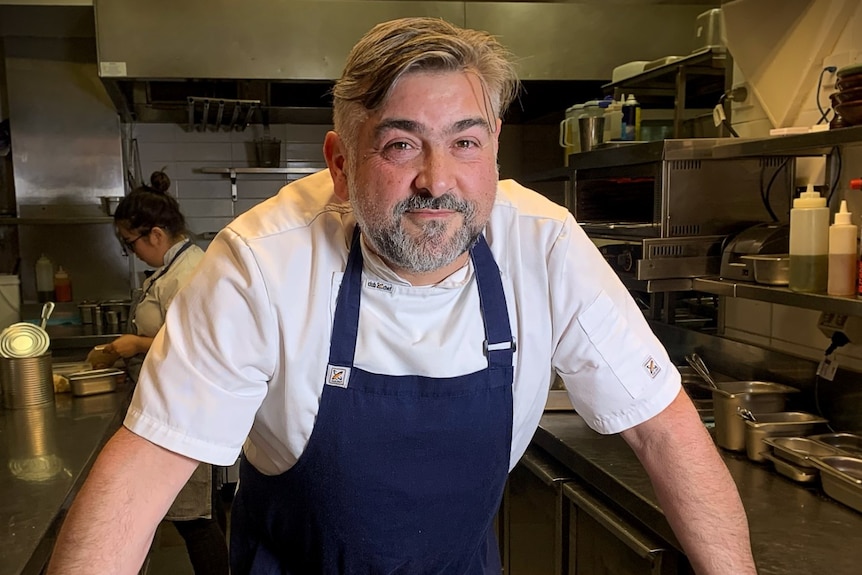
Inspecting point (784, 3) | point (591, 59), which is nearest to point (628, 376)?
point (784, 3)

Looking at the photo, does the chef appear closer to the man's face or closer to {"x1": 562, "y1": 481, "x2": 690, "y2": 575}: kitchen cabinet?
the man's face

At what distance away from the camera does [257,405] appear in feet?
3.59

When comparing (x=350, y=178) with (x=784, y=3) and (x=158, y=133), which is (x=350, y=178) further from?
(x=158, y=133)

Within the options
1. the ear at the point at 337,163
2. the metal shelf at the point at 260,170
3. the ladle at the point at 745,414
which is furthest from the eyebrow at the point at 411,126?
the metal shelf at the point at 260,170

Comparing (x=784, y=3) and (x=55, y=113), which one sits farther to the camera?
(x=55, y=113)

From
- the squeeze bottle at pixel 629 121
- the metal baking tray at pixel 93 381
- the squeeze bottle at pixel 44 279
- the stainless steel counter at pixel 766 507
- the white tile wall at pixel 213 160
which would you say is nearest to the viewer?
the stainless steel counter at pixel 766 507

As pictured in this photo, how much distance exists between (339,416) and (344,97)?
457mm

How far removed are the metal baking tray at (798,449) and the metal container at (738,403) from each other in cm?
8

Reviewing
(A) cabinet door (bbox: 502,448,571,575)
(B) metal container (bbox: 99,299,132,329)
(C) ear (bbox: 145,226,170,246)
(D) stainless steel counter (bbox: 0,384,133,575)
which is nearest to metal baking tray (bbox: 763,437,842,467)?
(A) cabinet door (bbox: 502,448,571,575)

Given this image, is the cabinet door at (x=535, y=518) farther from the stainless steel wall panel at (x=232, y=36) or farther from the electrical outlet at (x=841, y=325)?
the stainless steel wall panel at (x=232, y=36)

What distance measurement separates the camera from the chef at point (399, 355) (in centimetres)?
104

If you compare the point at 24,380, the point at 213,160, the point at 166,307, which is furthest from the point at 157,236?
the point at 213,160

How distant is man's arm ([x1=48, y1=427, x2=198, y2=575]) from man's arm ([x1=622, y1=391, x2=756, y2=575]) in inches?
26.9

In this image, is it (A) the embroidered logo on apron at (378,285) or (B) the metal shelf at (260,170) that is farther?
(B) the metal shelf at (260,170)
